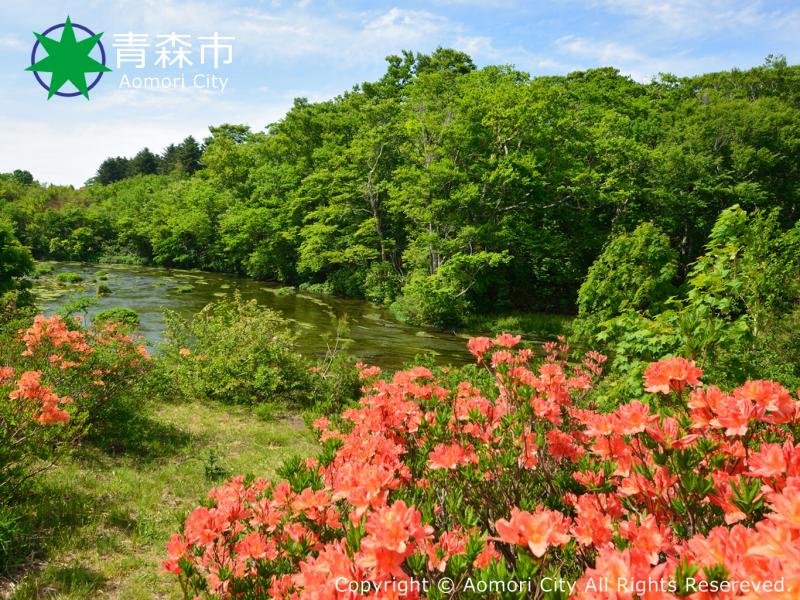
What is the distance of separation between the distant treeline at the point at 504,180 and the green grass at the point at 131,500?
12.4 meters

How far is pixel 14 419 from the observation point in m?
3.44

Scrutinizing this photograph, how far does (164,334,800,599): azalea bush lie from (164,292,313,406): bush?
6253 millimetres

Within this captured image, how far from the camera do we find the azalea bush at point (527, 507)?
44.7 inches

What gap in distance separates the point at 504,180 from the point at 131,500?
56.0 ft

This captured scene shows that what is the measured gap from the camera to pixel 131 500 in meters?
4.50

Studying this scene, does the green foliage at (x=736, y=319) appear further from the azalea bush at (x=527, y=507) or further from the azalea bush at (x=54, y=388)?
the azalea bush at (x=54, y=388)

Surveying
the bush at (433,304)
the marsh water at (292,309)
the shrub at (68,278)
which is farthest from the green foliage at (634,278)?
the shrub at (68,278)

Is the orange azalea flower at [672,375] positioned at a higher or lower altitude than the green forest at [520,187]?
lower

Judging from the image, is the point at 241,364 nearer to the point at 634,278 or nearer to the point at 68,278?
the point at 634,278

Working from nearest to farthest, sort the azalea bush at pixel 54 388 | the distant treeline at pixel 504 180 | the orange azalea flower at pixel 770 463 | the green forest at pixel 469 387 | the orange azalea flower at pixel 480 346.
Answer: the orange azalea flower at pixel 770 463
the green forest at pixel 469 387
the orange azalea flower at pixel 480 346
the azalea bush at pixel 54 388
the distant treeline at pixel 504 180

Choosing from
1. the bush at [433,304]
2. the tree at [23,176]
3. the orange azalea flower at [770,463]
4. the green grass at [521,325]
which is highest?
the tree at [23,176]

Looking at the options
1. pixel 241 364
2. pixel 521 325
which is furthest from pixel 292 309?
pixel 241 364

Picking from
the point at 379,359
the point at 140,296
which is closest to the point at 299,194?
the point at 140,296

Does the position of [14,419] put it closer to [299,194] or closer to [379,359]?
[379,359]
